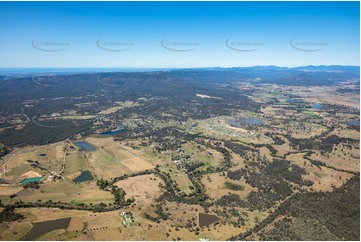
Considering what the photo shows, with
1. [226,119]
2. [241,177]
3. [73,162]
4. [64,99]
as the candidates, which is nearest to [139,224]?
[241,177]

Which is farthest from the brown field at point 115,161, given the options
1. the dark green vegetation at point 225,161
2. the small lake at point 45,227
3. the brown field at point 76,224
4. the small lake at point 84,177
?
the small lake at point 45,227

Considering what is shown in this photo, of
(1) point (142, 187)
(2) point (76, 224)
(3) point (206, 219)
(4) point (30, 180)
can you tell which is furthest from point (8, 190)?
(3) point (206, 219)

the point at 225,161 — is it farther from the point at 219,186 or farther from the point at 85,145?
the point at 85,145

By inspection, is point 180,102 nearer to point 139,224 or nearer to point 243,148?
point 243,148

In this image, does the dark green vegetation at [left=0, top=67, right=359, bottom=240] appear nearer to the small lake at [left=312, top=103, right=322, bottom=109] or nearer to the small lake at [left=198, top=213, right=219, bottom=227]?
the small lake at [left=198, top=213, right=219, bottom=227]

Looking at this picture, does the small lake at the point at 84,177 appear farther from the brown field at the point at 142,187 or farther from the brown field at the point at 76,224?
the brown field at the point at 76,224

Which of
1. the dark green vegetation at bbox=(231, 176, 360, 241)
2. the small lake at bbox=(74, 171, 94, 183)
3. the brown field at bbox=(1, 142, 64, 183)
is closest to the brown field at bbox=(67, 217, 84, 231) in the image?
the small lake at bbox=(74, 171, 94, 183)

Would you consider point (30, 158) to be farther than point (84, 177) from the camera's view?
Yes
